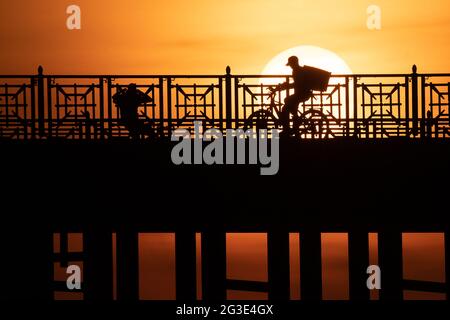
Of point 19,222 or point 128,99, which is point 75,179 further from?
point 128,99

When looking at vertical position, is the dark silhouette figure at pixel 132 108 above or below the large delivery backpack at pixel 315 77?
below

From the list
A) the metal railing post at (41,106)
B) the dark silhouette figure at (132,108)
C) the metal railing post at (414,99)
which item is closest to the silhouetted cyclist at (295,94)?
the metal railing post at (414,99)

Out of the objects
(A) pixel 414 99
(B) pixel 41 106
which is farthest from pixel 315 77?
(B) pixel 41 106

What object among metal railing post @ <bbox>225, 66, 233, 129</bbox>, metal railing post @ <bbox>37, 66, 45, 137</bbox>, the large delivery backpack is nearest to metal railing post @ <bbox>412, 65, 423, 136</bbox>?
the large delivery backpack

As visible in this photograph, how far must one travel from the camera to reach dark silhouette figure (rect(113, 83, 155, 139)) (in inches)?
859

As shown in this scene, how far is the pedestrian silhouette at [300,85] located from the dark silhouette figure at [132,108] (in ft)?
8.82

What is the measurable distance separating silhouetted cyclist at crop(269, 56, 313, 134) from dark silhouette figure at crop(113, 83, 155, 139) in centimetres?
266

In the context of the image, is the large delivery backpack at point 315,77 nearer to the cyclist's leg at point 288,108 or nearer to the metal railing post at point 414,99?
the cyclist's leg at point 288,108

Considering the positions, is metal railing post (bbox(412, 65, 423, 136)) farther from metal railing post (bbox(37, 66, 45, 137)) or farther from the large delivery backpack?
metal railing post (bbox(37, 66, 45, 137))

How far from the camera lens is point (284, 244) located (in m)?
21.1

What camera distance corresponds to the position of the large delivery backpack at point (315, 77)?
71.9 ft

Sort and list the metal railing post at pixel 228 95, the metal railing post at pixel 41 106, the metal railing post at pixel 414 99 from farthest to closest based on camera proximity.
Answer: the metal railing post at pixel 414 99 < the metal railing post at pixel 228 95 < the metal railing post at pixel 41 106
